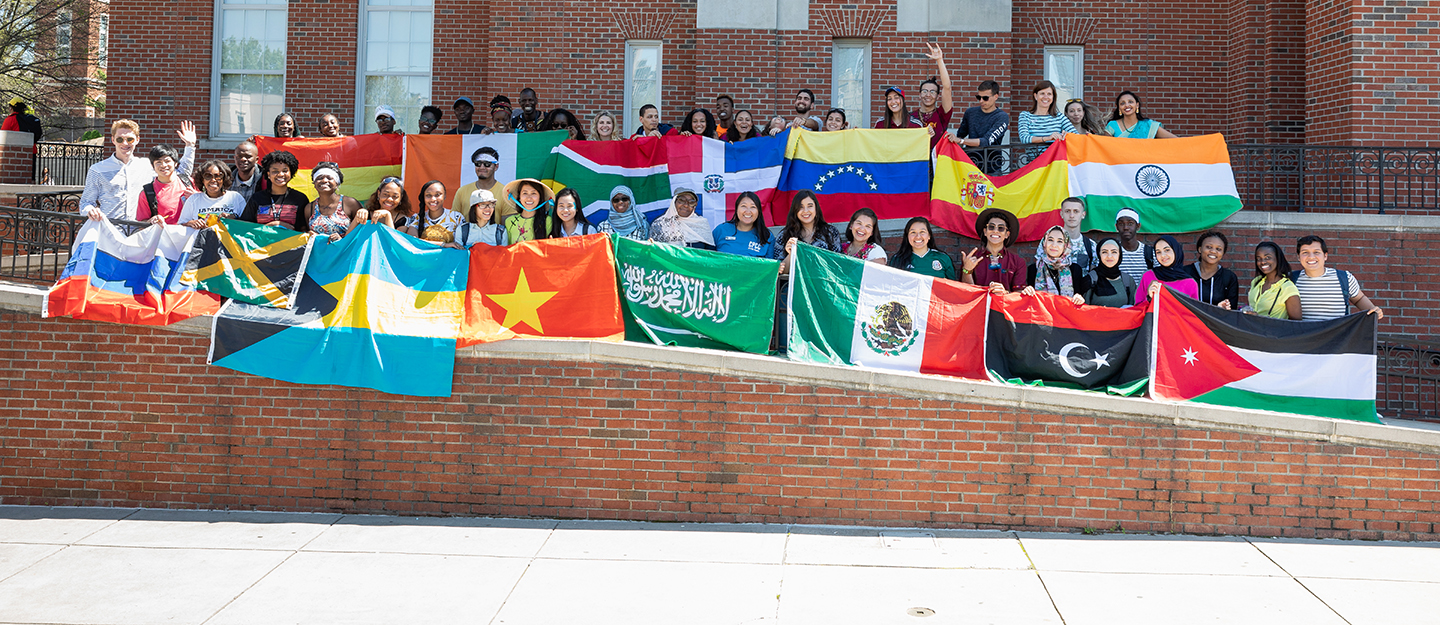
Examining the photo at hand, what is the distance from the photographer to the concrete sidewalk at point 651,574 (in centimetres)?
598

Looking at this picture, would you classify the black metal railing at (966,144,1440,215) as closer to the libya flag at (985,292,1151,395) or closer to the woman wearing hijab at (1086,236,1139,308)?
the woman wearing hijab at (1086,236,1139,308)

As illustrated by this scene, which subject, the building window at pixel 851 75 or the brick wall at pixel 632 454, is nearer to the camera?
the brick wall at pixel 632 454

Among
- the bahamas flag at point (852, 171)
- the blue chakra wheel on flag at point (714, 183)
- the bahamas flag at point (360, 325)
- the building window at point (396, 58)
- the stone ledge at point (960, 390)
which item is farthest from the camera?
the building window at point (396, 58)

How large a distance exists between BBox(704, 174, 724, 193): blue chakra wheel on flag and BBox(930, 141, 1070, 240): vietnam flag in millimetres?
2180

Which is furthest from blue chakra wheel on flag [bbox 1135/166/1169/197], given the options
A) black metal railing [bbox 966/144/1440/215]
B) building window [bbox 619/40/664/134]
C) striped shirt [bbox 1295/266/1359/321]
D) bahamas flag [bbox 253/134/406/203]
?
bahamas flag [bbox 253/134/406/203]

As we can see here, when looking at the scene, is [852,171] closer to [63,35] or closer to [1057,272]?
[1057,272]

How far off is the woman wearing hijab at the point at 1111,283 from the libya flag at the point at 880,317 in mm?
1241

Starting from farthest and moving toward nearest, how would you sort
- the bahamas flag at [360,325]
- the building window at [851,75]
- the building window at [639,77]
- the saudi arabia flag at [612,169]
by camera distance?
the building window at [639,77] → the building window at [851,75] → the saudi arabia flag at [612,169] → the bahamas flag at [360,325]

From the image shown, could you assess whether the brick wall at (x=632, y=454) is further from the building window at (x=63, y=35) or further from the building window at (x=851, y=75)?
the building window at (x=63, y=35)

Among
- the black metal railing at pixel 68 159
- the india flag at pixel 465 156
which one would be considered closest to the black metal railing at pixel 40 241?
the india flag at pixel 465 156

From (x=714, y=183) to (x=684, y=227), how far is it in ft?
4.24

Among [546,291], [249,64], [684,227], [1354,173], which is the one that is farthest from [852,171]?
[249,64]

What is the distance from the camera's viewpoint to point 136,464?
821cm

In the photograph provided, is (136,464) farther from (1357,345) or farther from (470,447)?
(1357,345)
